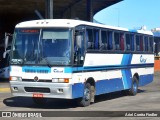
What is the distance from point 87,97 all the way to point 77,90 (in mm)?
1032

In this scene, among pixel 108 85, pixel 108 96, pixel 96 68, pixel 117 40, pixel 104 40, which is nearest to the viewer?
pixel 96 68

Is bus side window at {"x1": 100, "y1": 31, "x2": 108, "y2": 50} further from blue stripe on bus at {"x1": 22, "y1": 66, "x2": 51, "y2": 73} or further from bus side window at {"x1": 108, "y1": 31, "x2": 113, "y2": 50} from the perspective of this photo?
blue stripe on bus at {"x1": 22, "y1": 66, "x2": 51, "y2": 73}

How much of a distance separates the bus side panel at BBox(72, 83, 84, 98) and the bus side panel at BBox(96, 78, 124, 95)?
1.48 m

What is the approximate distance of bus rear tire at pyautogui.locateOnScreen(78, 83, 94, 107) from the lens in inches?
612

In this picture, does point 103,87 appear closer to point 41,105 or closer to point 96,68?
point 96,68

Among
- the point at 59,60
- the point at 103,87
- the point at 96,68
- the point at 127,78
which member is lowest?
the point at 103,87

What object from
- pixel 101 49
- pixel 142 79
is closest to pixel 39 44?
pixel 101 49

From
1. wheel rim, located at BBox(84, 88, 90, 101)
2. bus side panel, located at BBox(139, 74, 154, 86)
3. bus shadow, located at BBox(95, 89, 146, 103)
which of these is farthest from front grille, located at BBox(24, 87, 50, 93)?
bus side panel, located at BBox(139, 74, 154, 86)

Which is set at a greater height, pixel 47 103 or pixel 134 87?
pixel 134 87

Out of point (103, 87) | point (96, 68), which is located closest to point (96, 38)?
point (96, 68)

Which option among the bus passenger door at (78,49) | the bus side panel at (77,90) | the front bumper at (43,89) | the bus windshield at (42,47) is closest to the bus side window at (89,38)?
the bus passenger door at (78,49)

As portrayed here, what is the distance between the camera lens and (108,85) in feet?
57.9

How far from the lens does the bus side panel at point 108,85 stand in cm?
1685

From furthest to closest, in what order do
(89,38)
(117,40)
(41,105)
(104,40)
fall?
(117,40) → (104,40) → (41,105) → (89,38)
